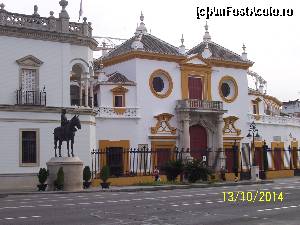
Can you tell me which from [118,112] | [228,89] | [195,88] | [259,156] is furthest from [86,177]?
[259,156]

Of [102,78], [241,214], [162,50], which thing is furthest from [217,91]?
[241,214]

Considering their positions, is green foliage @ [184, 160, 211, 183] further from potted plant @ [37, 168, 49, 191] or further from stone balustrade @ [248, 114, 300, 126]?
Result: stone balustrade @ [248, 114, 300, 126]

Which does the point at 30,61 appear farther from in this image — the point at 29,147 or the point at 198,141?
the point at 198,141

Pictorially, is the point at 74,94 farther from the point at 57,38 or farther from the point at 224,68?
the point at 224,68

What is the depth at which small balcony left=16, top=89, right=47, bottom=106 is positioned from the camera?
31167 millimetres

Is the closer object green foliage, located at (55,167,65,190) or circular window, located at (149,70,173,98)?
green foliage, located at (55,167,65,190)

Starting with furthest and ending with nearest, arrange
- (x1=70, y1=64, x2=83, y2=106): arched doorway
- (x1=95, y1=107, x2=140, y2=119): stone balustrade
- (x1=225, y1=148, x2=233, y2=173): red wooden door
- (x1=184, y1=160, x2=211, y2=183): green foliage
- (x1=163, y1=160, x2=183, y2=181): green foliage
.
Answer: (x1=225, y1=148, x2=233, y2=173): red wooden door
(x1=95, y1=107, x2=140, y2=119): stone balustrade
(x1=70, y1=64, x2=83, y2=106): arched doorway
(x1=163, y1=160, x2=183, y2=181): green foliage
(x1=184, y1=160, x2=211, y2=183): green foliage

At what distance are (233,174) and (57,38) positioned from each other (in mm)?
17563

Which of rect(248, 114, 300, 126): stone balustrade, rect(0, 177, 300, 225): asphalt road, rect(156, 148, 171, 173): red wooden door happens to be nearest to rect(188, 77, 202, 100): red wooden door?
rect(156, 148, 171, 173): red wooden door

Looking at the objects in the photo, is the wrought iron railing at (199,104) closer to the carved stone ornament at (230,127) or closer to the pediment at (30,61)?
the carved stone ornament at (230,127)

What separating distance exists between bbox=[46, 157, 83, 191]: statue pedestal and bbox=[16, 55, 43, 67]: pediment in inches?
254

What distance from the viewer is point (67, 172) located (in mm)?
28422

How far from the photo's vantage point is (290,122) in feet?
174
